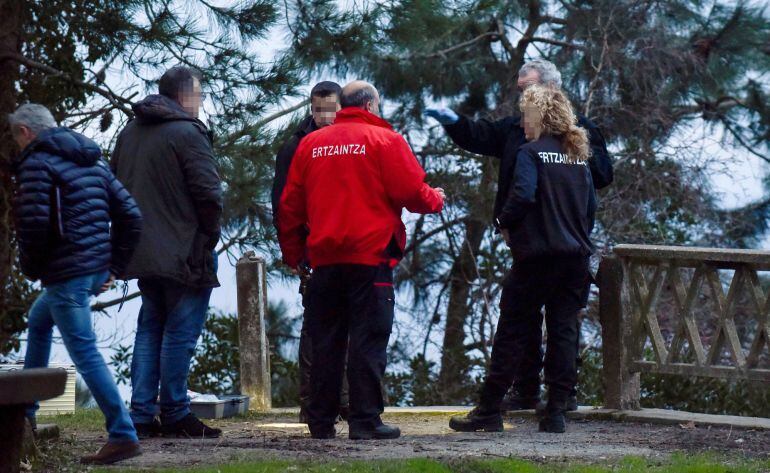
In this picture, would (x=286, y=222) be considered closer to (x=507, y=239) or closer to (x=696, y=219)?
(x=507, y=239)

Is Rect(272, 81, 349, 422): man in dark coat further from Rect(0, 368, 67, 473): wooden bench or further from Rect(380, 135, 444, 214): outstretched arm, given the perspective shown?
Rect(0, 368, 67, 473): wooden bench

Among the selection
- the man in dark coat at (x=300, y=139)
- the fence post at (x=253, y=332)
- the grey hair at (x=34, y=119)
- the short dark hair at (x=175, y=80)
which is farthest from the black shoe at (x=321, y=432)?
the fence post at (x=253, y=332)

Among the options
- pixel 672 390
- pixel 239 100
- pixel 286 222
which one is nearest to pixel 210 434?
pixel 286 222

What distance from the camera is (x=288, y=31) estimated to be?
9172 mm

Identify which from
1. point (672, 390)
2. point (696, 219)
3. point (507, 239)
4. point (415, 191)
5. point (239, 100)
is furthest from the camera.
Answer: point (696, 219)

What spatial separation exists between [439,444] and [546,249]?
3.72 feet

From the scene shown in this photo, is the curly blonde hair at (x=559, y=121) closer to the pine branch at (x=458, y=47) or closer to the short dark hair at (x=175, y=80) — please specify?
the short dark hair at (x=175, y=80)

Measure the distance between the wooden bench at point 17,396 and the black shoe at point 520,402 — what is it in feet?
11.6

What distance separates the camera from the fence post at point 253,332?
8609 millimetres

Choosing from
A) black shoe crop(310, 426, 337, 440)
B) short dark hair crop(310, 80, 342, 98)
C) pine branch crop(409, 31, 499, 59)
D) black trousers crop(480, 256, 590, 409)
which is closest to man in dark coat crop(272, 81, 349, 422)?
short dark hair crop(310, 80, 342, 98)

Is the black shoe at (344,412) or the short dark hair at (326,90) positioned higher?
the short dark hair at (326,90)

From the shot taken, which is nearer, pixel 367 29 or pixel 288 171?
pixel 288 171

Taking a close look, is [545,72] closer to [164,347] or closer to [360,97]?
[360,97]

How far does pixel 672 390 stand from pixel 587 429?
14.8ft
